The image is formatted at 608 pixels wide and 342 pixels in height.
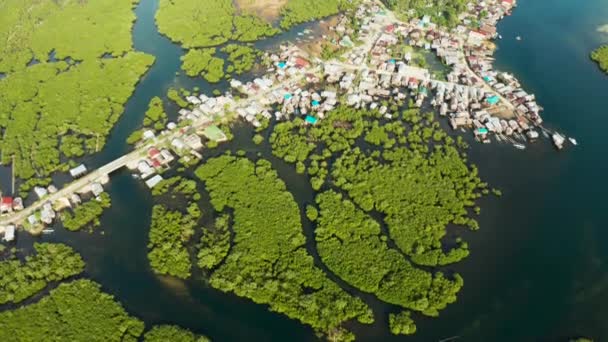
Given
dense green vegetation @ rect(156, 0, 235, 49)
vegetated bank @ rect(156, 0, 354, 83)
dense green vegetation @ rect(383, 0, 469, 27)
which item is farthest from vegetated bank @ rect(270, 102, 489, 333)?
dense green vegetation @ rect(156, 0, 235, 49)

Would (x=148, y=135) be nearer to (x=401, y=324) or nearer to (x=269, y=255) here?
(x=269, y=255)

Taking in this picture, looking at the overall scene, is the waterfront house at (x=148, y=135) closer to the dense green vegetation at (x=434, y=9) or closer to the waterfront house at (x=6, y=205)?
the waterfront house at (x=6, y=205)

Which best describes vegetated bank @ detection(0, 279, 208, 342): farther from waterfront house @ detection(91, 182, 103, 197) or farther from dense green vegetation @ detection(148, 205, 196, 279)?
waterfront house @ detection(91, 182, 103, 197)

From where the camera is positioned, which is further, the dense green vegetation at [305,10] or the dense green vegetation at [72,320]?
the dense green vegetation at [305,10]

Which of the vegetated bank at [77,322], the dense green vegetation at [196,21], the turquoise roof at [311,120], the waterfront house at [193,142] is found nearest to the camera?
the vegetated bank at [77,322]

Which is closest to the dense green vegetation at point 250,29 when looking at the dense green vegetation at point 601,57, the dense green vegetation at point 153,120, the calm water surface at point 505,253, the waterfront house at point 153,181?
Result: the dense green vegetation at point 153,120
